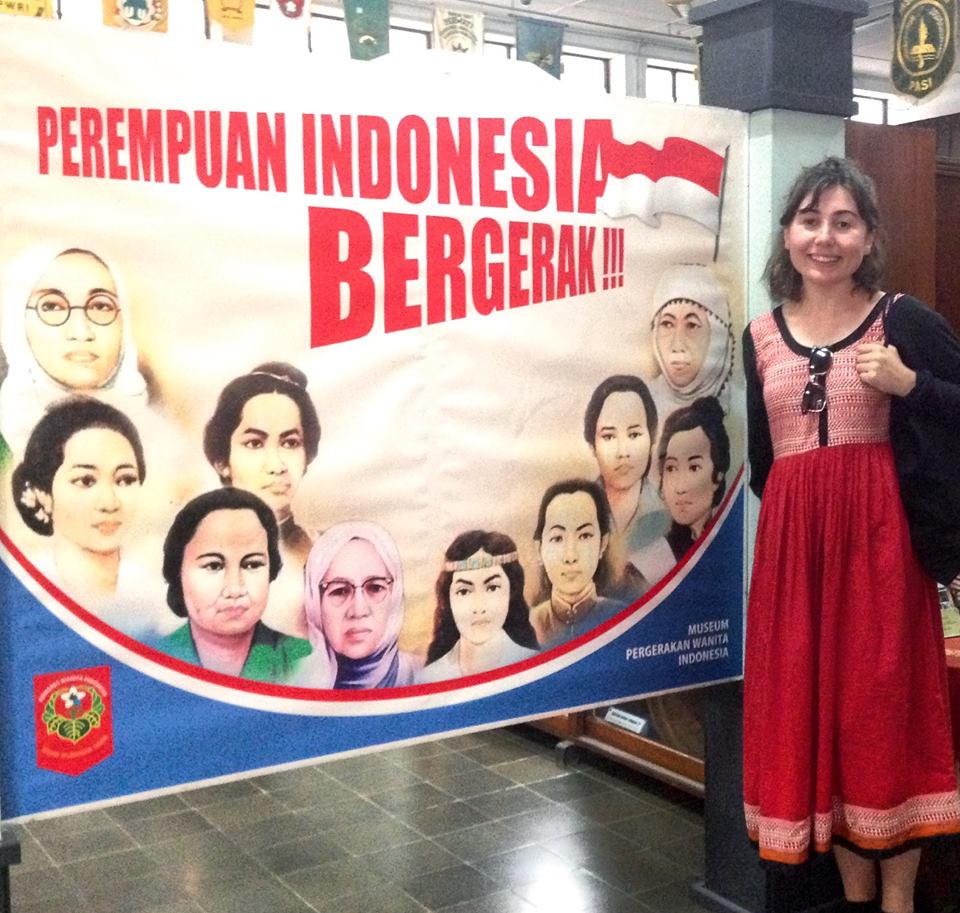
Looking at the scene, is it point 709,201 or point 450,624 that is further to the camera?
point 709,201

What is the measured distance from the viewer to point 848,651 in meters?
2.17

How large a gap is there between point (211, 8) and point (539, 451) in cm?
104

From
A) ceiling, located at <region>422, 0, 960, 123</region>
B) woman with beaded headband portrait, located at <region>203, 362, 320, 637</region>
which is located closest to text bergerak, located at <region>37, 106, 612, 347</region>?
woman with beaded headband portrait, located at <region>203, 362, 320, 637</region>

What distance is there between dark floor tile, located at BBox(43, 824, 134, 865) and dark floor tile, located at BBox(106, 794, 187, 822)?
88mm

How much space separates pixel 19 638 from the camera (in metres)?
1.77

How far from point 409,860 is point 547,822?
462mm

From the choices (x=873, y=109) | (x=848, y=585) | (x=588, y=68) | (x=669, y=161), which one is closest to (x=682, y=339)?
(x=669, y=161)

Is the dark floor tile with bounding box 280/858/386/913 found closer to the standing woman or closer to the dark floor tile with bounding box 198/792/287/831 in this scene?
the dark floor tile with bounding box 198/792/287/831

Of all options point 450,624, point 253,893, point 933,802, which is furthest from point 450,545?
point 253,893

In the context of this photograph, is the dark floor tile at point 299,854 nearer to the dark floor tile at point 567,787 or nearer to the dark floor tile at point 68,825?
the dark floor tile at point 68,825

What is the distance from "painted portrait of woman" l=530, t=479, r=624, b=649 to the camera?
7.48ft

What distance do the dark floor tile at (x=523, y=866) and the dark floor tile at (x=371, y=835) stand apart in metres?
0.27

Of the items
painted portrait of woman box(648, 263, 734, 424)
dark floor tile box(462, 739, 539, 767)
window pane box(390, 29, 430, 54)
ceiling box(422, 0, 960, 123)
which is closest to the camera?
painted portrait of woman box(648, 263, 734, 424)

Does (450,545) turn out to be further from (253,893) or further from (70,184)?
(253,893)
